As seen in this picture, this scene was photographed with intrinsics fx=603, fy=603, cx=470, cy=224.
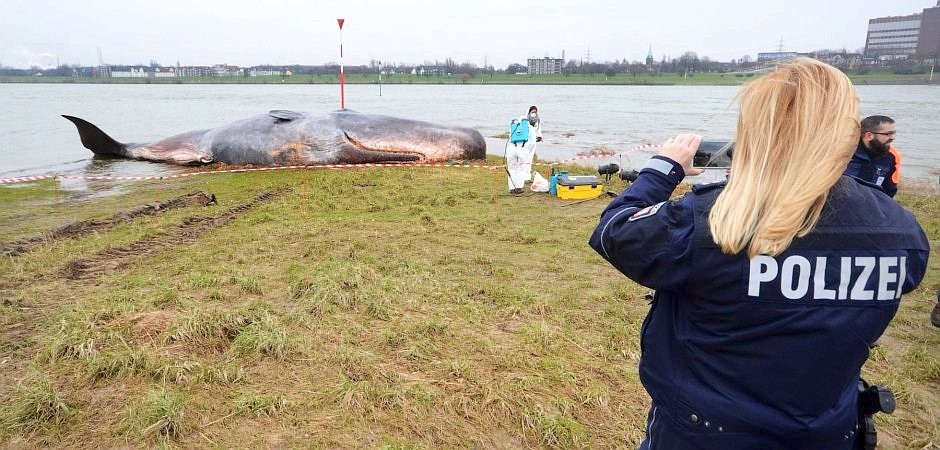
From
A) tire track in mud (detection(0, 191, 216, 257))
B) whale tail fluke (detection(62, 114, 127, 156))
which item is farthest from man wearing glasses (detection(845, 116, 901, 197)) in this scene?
whale tail fluke (detection(62, 114, 127, 156))

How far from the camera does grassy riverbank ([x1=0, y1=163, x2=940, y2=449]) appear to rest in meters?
3.46

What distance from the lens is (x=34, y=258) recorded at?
6.71m

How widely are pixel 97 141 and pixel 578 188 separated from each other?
1418 centimetres

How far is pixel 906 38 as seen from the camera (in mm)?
95750

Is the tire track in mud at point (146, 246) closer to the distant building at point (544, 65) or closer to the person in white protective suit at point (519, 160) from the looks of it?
the person in white protective suit at point (519, 160)

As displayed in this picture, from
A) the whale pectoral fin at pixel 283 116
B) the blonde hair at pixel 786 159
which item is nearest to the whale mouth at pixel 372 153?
the whale pectoral fin at pixel 283 116

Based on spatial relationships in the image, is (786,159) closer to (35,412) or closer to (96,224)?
(35,412)

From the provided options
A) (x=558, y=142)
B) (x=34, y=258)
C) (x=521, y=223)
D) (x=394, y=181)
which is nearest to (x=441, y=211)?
(x=521, y=223)

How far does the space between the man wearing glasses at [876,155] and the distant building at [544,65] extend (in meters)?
147

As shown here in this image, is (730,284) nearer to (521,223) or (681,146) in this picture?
(681,146)

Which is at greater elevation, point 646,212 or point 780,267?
point 646,212

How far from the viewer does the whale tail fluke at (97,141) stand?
16531 millimetres

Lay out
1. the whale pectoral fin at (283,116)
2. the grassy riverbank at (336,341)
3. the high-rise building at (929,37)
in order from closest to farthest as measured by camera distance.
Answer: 1. the grassy riverbank at (336,341)
2. the whale pectoral fin at (283,116)
3. the high-rise building at (929,37)

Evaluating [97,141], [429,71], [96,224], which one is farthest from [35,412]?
[429,71]
